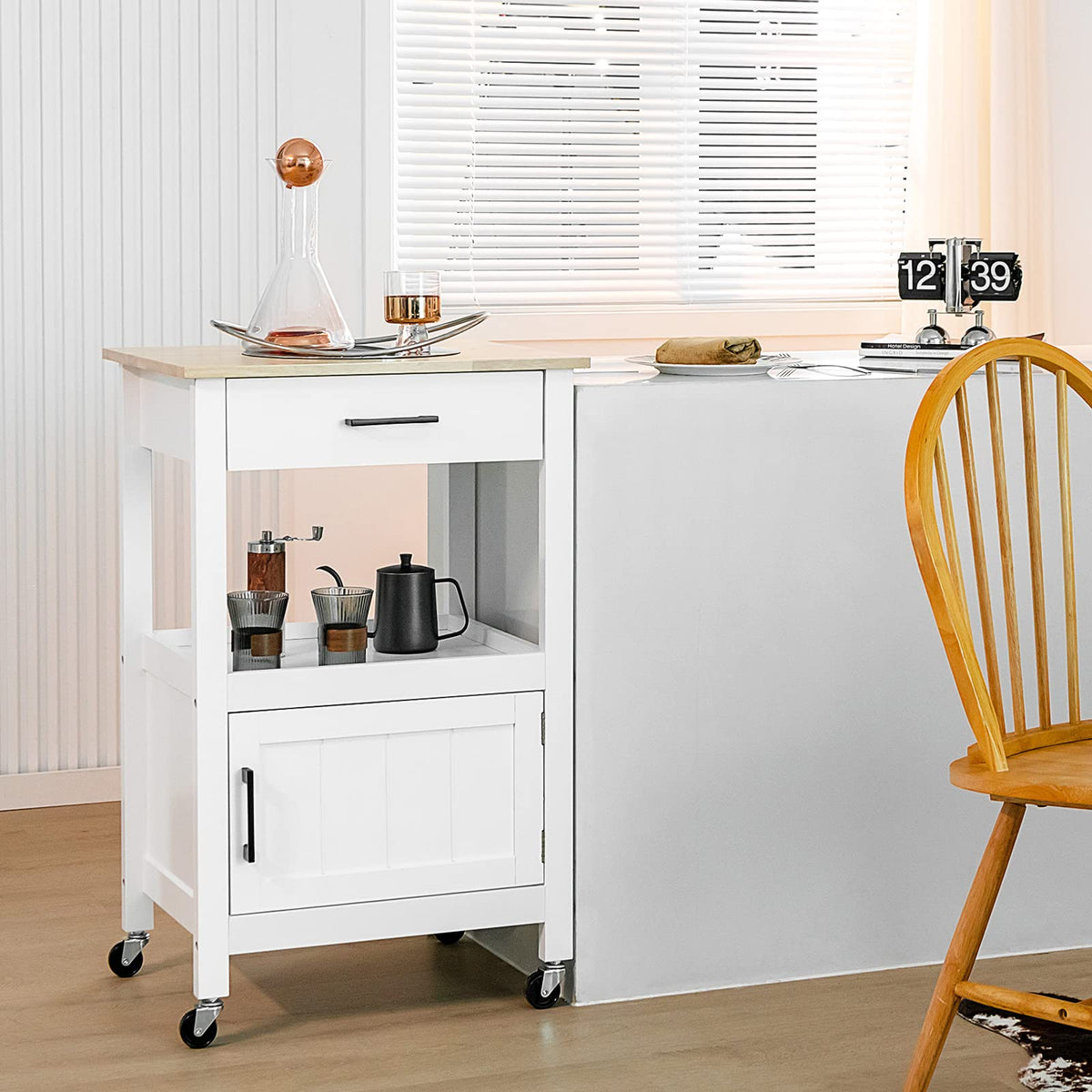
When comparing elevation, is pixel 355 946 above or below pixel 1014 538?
below

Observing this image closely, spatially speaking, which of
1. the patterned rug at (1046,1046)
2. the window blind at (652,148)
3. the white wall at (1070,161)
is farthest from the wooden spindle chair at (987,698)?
the window blind at (652,148)

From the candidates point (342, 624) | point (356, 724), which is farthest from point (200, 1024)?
point (342, 624)

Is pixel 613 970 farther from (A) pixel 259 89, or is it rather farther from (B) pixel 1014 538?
(A) pixel 259 89

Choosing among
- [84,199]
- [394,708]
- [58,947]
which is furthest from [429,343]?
[84,199]

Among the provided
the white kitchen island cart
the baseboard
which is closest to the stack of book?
the white kitchen island cart

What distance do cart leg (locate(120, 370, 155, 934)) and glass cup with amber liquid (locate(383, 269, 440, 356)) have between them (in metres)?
0.42

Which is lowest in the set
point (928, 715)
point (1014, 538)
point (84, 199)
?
point (928, 715)

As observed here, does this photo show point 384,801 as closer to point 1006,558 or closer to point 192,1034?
point 192,1034

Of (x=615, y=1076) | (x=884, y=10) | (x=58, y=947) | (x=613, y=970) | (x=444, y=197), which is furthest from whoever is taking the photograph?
(x=884, y=10)

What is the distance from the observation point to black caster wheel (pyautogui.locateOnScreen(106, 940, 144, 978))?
2.44 meters

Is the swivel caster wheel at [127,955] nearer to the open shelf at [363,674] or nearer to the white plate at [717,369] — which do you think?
the open shelf at [363,674]

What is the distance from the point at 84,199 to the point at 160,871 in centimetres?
155

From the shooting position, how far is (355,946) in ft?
8.46

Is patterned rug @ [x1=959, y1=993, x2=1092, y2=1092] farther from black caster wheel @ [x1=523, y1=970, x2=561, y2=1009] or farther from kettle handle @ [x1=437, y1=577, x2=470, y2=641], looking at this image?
kettle handle @ [x1=437, y1=577, x2=470, y2=641]
